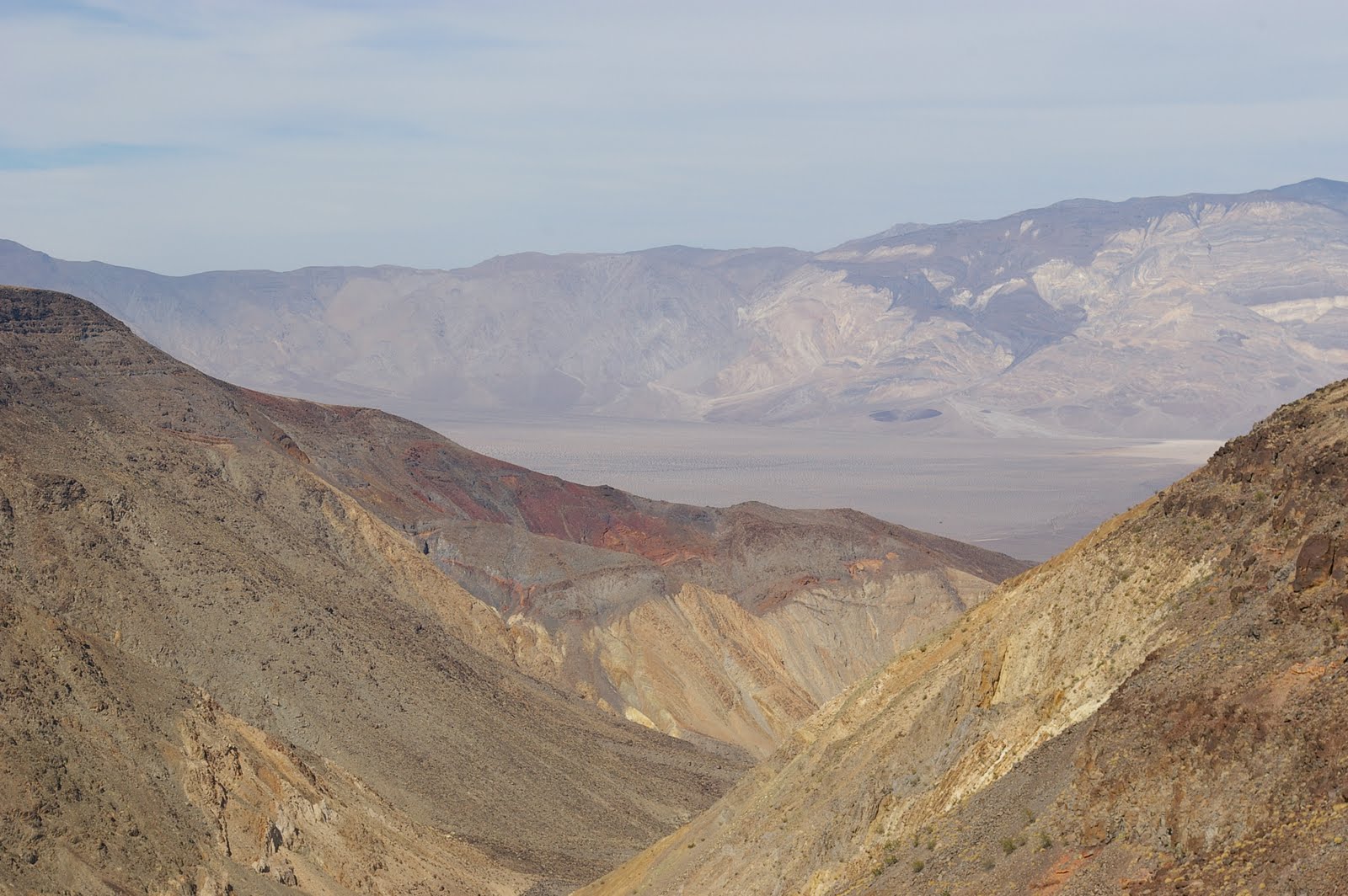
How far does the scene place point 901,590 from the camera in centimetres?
9556

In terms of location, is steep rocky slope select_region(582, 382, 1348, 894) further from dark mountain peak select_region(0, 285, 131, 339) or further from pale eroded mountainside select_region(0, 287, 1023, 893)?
dark mountain peak select_region(0, 285, 131, 339)

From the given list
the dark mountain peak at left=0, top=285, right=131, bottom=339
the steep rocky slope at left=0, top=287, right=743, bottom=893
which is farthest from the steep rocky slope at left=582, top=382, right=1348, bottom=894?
the dark mountain peak at left=0, top=285, right=131, bottom=339

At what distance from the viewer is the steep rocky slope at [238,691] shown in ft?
138

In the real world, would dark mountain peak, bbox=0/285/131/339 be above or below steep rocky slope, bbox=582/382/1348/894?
above

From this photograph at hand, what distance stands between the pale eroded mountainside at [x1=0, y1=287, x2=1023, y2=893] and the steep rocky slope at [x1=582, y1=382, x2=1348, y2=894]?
41.4 ft

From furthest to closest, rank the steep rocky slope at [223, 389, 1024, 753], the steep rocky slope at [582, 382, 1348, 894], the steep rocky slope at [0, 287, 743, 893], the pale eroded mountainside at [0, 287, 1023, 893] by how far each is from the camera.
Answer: the steep rocky slope at [223, 389, 1024, 753]
the pale eroded mountainside at [0, 287, 1023, 893]
the steep rocky slope at [0, 287, 743, 893]
the steep rocky slope at [582, 382, 1348, 894]

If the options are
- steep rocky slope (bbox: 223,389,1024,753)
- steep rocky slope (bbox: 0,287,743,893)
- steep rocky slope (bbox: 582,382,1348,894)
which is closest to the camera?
steep rocky slope (bbox: 582,382,1348,894)

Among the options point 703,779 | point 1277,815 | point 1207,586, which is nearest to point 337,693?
point 703,779

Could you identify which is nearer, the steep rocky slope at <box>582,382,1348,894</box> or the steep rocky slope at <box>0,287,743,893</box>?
the steep rocky slope at <box>582,382,1348,894</box>

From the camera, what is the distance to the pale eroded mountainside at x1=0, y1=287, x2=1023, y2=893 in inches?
1715

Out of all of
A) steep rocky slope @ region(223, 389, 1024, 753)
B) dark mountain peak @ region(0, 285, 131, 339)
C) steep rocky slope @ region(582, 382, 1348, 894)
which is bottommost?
steep rocky slope @ region(223, 389, 1024, 753)

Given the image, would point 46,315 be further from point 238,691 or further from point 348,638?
point 238,691

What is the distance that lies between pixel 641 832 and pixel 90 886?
75.4 feet

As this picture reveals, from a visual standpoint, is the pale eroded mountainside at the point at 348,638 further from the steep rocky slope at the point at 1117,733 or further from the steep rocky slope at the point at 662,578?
the steep rocky slope at the point at 1117,733
